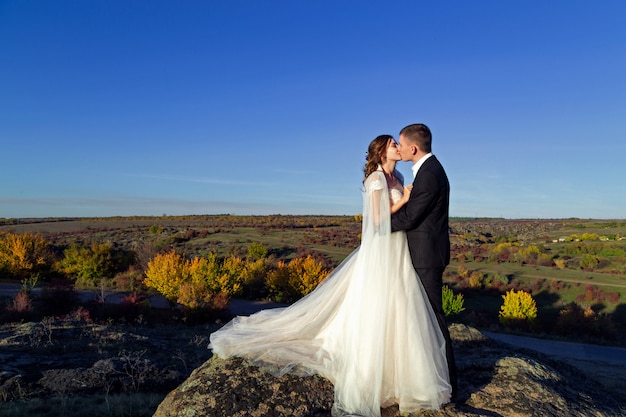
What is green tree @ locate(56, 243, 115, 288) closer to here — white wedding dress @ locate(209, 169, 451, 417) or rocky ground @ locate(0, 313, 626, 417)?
rocky ground @ locate(0, 313, 626, 417)

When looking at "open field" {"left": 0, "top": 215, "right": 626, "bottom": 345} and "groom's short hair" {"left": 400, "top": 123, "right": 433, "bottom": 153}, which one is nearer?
"groom's short hair" {"left": 400, "top": 123, "right": 433, "bottom": 153}

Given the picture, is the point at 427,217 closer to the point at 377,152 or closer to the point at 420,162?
the point at 420,162

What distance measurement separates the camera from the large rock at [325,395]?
15.1 ft

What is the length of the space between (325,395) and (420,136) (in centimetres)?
277

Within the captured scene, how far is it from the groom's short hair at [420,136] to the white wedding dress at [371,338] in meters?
0.49

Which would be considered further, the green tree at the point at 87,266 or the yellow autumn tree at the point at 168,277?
the green tree at the point at 87,266

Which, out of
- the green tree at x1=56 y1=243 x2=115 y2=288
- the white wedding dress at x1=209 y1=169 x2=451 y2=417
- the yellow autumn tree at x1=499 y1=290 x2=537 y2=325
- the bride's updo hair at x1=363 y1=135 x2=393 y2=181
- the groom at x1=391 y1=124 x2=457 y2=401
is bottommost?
the yellow autumn tree at x1=499 y1=290 x2=537 y2=325

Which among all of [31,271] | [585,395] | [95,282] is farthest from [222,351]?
[31,271]

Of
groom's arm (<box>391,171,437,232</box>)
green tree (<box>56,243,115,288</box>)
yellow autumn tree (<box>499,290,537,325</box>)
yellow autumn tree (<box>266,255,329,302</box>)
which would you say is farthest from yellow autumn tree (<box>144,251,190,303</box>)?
groom's arm (<box>391,171,437,232</box>)

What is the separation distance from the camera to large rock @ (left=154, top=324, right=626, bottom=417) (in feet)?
15.1

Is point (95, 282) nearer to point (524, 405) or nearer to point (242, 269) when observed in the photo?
point (242, 269)

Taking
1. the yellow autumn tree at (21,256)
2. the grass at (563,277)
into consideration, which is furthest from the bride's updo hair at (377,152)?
the yellow autumn tree at (21,256)

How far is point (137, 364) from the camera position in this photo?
10391 mm

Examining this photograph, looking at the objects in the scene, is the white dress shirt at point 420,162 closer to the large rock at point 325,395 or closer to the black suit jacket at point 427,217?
the black suit jacket at point 427,217
